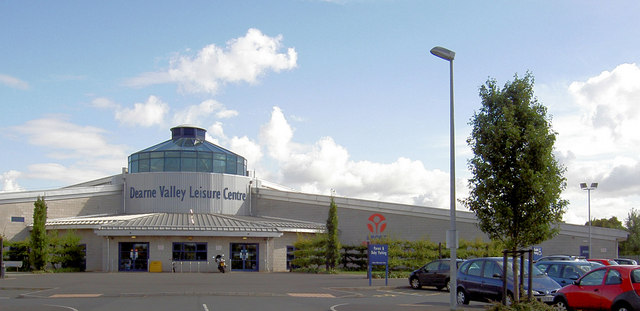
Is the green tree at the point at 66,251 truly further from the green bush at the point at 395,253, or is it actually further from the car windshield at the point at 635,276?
the car windshield at the point at 635,276

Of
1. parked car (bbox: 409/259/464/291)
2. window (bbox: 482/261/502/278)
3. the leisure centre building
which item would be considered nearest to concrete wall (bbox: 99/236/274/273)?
the leisure centre building

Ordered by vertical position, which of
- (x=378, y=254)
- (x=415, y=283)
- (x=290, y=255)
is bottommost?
(x=290, y=255)

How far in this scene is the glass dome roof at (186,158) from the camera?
49719 millimetres

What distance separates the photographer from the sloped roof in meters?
40.5

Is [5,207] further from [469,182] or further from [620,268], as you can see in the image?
[620,268]

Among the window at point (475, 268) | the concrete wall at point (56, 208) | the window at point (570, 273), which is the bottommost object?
the window at point (570, 273)

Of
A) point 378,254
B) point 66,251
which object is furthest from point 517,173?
point 66,251

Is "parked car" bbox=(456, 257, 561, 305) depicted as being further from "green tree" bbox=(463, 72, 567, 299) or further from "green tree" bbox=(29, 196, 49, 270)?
"green tree" bbox=(29, 196, 49, 270)

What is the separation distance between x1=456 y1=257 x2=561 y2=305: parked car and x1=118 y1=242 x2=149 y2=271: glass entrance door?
27652 mm

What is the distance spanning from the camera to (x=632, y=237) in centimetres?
6894

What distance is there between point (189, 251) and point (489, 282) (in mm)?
27464

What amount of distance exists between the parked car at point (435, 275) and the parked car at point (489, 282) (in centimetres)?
510

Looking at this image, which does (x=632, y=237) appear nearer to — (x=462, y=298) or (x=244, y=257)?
→ (x=244, y=257)

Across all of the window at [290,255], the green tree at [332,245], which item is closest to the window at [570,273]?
the green tree at [332,245]
